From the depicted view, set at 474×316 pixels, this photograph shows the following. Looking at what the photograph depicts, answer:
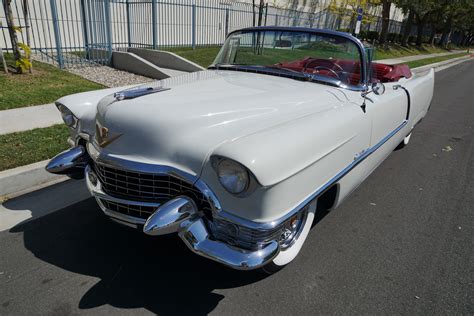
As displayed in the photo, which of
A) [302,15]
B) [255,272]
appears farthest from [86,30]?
[302,15]

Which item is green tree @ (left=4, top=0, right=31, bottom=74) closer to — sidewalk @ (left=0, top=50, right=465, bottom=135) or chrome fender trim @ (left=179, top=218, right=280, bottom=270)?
sidewalk @ (left=0, top=50, right=465, bottom=135)

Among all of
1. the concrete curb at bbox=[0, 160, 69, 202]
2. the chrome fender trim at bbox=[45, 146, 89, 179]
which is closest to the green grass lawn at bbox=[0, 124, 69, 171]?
the concrete curb at bbox=[0, 160, 69, 202]

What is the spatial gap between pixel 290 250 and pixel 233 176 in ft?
2.87

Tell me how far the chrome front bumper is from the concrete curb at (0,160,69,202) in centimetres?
208

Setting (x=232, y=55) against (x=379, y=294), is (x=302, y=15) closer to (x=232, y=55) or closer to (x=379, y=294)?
(x=232, y=55)

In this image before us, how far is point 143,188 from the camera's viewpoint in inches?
88.7

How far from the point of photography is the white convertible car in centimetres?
198

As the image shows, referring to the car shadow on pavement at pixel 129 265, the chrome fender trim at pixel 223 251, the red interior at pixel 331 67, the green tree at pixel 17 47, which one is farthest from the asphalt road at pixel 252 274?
the green tree at pixel 17 47

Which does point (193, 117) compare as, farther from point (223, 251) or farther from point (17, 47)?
point (17, 47)

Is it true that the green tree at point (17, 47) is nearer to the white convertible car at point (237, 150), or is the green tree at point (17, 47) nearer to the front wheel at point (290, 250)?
the white convertible car at point (237, 150)

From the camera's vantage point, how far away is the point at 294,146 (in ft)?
6.92

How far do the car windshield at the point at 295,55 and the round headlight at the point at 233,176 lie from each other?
1.74 meters

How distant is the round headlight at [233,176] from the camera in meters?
1.90

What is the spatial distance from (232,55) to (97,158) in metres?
2.01
